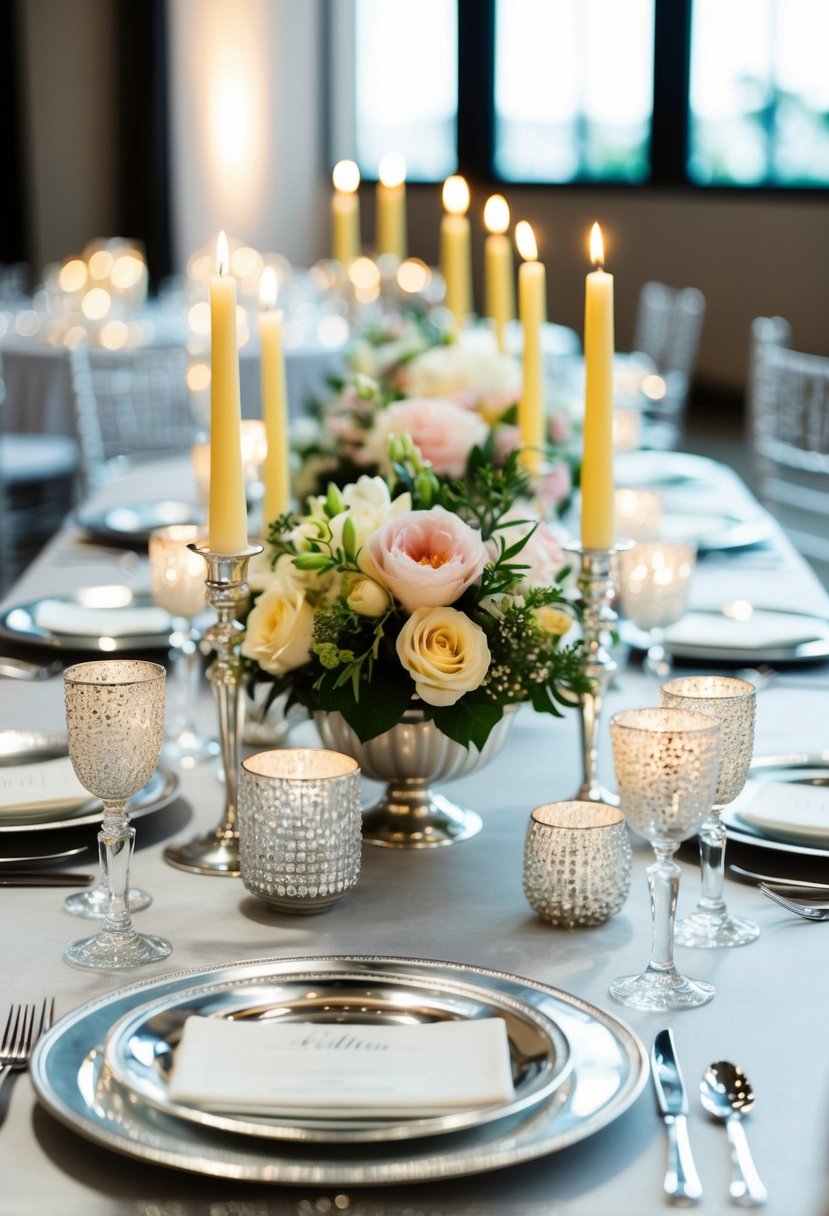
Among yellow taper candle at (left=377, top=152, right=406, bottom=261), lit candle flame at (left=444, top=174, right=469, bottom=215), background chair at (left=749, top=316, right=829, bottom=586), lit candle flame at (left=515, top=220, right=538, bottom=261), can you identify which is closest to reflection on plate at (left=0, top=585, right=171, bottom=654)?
lit candle flame at (left=515, top=220, right=538, bottom=261)

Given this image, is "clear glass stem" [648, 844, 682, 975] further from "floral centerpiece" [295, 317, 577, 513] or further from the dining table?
"floral centerpiece" [295, 317, 577, 513]

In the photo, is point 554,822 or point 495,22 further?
point 495,22

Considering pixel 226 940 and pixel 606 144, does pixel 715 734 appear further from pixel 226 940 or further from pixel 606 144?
pixel 606 144

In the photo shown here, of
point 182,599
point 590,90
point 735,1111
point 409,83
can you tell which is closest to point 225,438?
point 182,599

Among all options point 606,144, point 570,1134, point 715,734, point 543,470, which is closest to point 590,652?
point 715,734

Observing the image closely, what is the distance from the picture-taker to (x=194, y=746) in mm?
1575

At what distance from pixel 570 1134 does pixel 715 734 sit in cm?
28

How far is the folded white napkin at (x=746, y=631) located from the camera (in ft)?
6.04

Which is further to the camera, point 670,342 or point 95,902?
point 670,342

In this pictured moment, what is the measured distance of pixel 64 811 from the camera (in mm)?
1331

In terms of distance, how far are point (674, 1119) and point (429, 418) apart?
47.5 inches

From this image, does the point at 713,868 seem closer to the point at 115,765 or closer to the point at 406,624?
the point at 406,624

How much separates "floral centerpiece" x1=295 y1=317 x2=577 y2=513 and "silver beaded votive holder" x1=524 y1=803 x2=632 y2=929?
794 mm

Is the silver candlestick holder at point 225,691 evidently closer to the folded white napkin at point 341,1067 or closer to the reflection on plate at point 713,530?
the folded white napkin at point 341,1067
